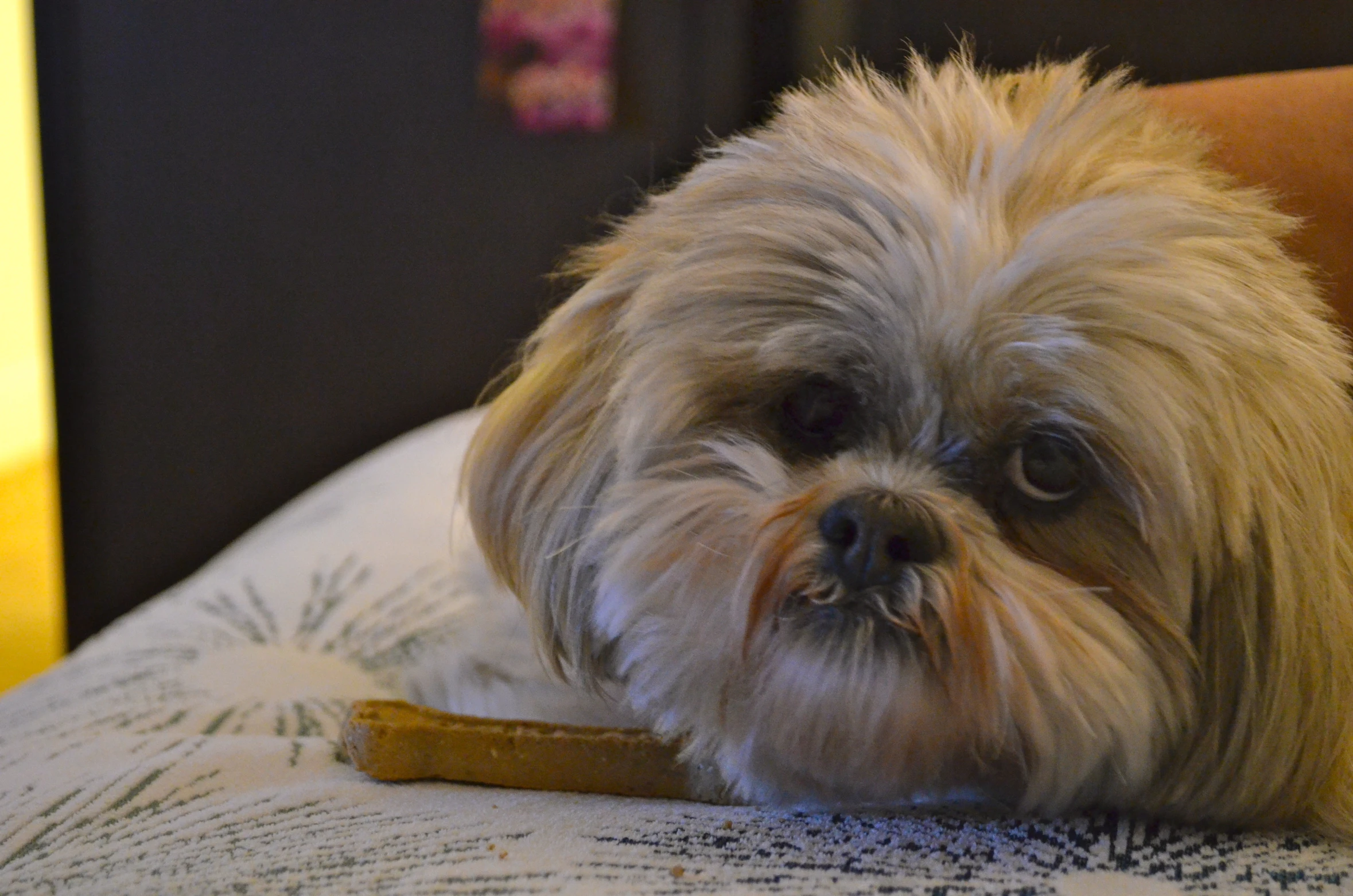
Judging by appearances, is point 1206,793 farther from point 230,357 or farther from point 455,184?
point 230,357

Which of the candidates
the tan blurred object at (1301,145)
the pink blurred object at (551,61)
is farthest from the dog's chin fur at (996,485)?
the pink blurred object at (551,61)

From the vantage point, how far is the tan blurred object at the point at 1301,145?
1.14 metres

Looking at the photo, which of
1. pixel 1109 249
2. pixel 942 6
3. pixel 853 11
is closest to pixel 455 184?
pixel 853 11

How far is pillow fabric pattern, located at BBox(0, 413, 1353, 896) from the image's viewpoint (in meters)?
0.79

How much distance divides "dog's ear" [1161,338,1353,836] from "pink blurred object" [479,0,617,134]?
2.17 m

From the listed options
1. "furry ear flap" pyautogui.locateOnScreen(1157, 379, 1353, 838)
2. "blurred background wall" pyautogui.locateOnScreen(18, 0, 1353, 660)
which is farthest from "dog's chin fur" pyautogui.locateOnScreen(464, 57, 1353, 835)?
"blurred background wall" pyautogui.locateOnScreen(18, 0, 1353, 660)

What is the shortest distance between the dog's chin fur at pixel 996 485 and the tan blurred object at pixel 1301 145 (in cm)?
13

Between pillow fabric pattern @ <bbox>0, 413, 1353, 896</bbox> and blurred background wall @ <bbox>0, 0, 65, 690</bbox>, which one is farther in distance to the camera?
blurred background wall @ <bbox>0, 0, 65, 690</bbox>

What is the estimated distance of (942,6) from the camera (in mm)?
1911

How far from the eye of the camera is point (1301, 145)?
121cm

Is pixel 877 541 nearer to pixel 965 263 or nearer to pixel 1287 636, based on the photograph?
pixel 965 263

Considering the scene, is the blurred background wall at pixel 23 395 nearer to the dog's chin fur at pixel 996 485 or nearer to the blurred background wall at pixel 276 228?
the blurred background wall at pixel 276 228

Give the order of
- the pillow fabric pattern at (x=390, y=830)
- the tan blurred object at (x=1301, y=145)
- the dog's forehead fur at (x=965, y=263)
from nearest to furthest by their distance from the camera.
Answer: the pillow fabric pattern at (x=390, y=830)
the dog's forehead fur at (x=965, y=263)
the tan blurred object at (x=1301, y=145)

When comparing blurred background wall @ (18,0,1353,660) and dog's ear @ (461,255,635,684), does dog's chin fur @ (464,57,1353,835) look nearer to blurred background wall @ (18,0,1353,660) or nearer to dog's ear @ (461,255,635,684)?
dog's ear @ (461,255,635,684)
